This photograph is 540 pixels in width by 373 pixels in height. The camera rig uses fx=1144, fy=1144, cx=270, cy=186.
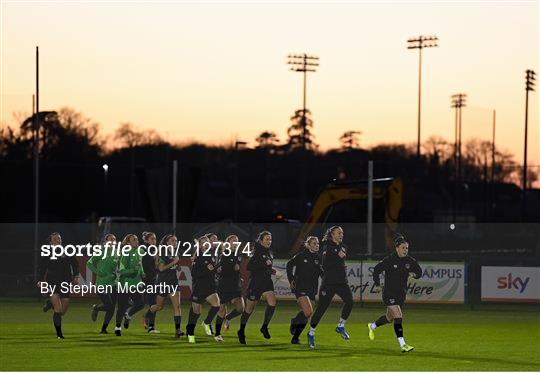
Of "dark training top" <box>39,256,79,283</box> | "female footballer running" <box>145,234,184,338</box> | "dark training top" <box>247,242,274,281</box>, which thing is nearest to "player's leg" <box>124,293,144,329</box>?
"female footballer running" <box>145,234,184,338</box>

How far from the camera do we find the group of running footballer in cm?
2089

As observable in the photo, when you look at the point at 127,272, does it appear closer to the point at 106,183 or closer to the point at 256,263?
the point at 256,263

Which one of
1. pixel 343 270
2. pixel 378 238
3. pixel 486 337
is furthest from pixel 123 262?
pixel 378 238

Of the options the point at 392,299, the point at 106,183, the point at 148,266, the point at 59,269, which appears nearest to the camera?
the point at 392,299

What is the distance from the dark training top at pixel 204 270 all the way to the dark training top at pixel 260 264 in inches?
37.1

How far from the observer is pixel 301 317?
2280 cm

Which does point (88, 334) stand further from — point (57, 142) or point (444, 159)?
point (444, 159)

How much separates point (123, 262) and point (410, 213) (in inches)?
2201

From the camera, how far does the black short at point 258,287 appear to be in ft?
74.3

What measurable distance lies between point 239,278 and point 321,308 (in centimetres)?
249

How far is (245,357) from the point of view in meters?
20.3

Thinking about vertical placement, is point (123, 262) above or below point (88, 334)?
above

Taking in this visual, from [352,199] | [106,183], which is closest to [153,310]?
[352,199]

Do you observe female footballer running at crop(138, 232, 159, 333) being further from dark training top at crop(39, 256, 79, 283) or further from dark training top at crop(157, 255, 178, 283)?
dark training top at crop(39, 256, 79, 283)
